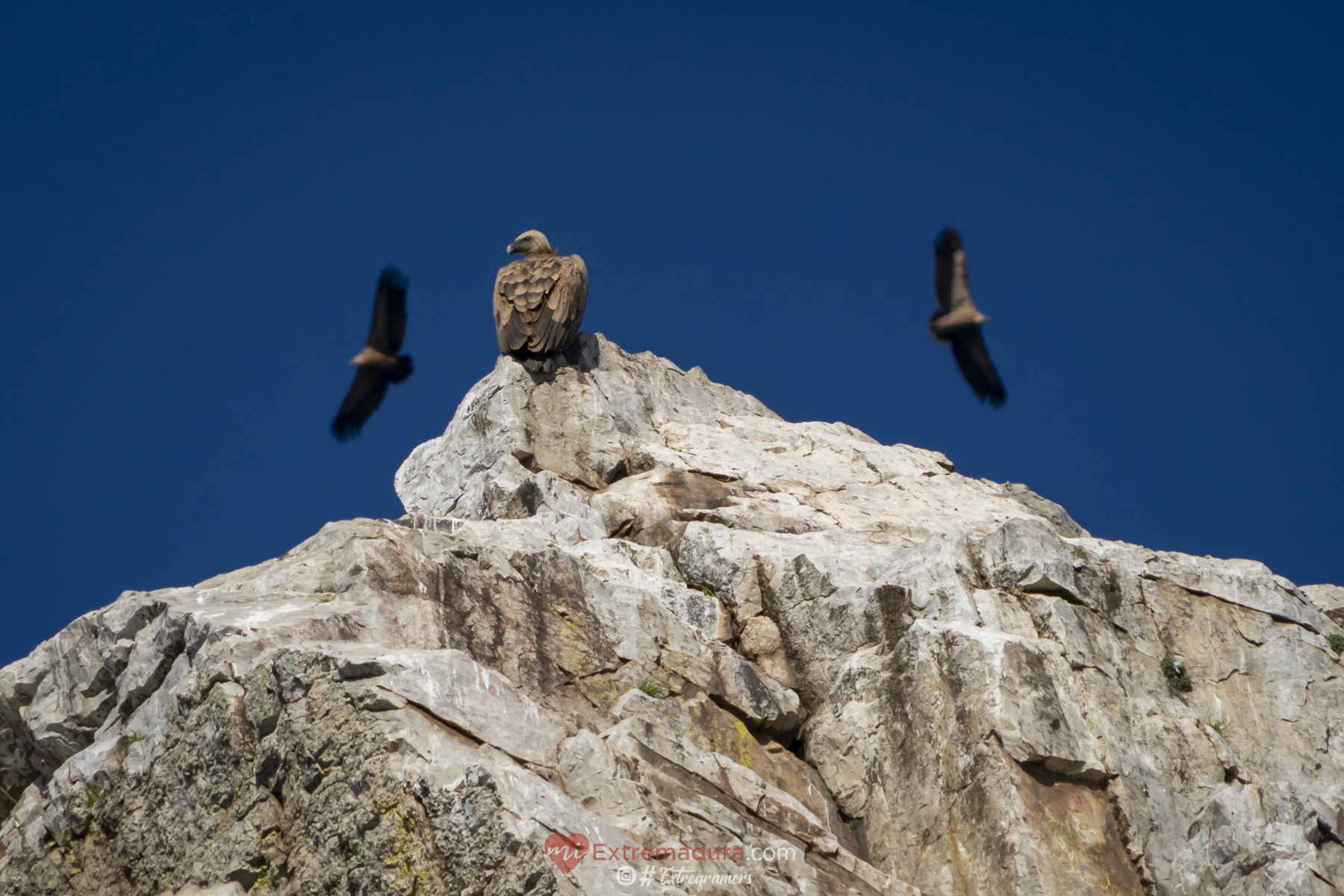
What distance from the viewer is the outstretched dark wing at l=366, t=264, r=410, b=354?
20.5 metres

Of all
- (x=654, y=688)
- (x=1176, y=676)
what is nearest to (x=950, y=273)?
(x=1176, y=676)

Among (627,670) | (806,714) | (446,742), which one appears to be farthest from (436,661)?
(806,714)

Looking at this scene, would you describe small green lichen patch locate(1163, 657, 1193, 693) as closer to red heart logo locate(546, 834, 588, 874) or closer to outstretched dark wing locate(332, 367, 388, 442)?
red heart logo locate(546, 834, 588, 874)

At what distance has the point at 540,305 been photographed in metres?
19.5

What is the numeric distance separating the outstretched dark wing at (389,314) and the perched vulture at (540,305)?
1.72 meters

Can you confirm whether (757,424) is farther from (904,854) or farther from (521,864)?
(521,864)

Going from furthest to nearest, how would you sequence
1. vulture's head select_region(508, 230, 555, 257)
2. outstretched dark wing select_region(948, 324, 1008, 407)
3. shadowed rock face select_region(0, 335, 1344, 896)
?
vulture's head select_region(508, 230, 555, 257)
outstretched dark wing select_region(948, 324, 1008, 407)
shadowed rock face select_region(0, 335, 1344, 896)

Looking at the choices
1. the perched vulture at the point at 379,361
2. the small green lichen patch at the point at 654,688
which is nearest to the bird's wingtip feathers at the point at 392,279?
the perched vulture at the point at 379,361

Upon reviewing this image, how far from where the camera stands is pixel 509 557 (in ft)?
42.4

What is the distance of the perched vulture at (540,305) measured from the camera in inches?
765

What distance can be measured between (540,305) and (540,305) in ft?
0.04

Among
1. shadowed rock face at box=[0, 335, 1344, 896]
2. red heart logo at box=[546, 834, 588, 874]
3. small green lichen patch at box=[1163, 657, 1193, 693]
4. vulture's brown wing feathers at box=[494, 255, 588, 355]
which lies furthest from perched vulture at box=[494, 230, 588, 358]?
red heart logo at box=[546, 834, 588, 874]

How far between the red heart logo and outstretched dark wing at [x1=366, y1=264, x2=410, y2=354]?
41.6 ft

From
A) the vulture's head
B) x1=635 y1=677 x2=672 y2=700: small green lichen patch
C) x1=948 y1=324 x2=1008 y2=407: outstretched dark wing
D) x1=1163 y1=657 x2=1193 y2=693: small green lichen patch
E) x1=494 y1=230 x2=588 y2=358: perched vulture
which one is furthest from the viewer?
the vulture's head
